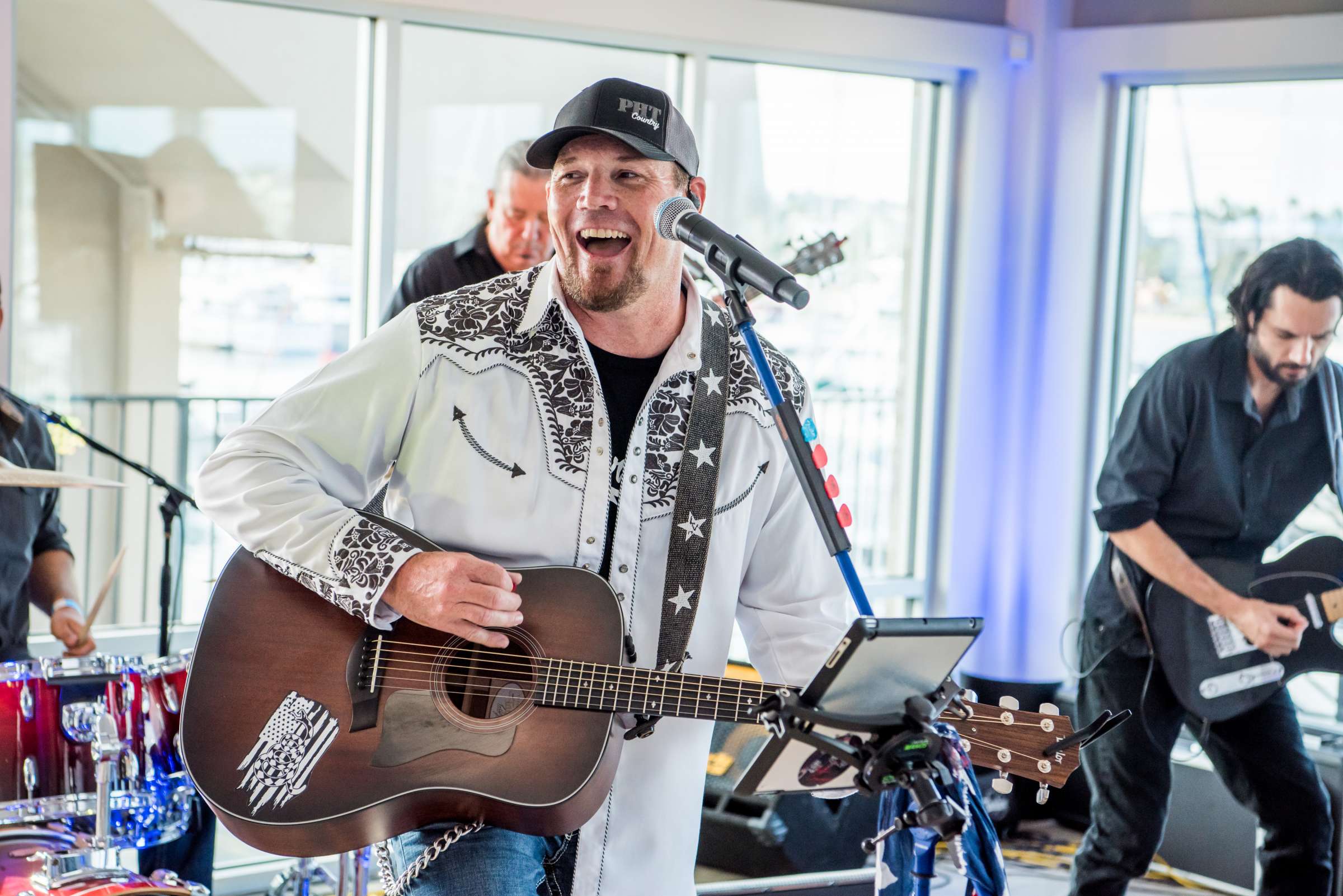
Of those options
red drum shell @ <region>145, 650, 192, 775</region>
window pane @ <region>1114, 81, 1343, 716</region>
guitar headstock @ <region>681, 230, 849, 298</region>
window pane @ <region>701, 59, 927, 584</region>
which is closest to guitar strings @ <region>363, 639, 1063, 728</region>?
red drum shell @ <region>145, 650, 192, 775</region>

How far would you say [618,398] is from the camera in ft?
7.15

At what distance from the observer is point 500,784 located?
185 cm

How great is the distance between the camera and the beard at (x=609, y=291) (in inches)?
83.9

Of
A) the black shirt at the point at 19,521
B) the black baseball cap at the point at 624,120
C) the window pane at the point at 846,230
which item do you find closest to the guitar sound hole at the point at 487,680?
the black baseball cap at the point at 624,120

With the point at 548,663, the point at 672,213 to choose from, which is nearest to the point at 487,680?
the point at 548,663

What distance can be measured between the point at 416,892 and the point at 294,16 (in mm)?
2630

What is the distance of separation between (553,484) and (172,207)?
227 centimetres

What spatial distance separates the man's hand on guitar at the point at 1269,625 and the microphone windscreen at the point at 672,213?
2.12 m

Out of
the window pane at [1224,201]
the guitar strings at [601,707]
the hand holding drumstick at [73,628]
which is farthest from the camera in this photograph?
the window pane at [1224,201]

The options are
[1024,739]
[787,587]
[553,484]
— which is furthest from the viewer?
[787,587]

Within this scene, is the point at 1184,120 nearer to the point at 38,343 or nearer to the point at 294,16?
the point at 294,16

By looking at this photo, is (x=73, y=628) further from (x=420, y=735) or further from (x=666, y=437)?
(x=666, y=437)

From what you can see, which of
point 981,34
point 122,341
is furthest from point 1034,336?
point 122,341

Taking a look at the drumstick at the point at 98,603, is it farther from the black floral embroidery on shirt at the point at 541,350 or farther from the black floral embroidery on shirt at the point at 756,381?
the black floral embroidery on shirt at the point at 756,381
